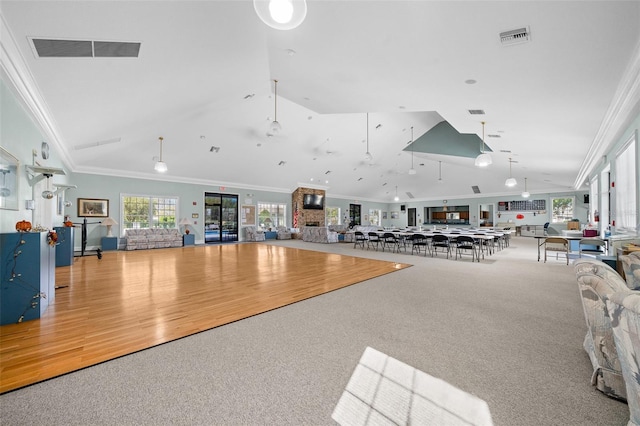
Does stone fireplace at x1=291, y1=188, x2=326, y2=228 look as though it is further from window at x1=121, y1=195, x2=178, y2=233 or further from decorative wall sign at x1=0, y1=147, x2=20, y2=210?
decorative wall sign at x1=0, y1=147, x2=20, y2=210

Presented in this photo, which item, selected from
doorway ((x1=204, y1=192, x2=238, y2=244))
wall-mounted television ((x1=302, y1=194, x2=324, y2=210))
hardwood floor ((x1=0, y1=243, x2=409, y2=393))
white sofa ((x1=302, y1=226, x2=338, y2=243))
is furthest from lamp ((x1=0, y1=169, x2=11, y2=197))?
wall-mounted television ((x1=302, y1=194, x2=324, y2=210))

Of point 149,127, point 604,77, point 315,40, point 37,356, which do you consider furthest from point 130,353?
point 149,127

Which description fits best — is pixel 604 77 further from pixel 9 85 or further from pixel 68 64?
pixel 9 85

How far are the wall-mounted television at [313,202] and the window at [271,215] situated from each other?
1118 millimetres

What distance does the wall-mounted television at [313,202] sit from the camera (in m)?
14.0

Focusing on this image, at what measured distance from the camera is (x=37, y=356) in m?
2.10

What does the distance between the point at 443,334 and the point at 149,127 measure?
7859 mm

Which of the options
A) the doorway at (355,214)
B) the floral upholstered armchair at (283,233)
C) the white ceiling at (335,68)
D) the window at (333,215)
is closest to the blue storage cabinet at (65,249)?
the white ceiling at (335,68)

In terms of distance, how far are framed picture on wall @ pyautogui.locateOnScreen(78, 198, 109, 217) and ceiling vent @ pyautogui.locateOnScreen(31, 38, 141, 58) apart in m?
7.86

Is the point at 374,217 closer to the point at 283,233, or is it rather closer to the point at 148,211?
the point at 283,233

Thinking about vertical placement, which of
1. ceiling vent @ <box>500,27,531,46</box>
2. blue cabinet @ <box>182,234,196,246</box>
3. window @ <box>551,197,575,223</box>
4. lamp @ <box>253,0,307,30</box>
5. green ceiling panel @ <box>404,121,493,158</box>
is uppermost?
green ceiling panel @ <box>404,121,493,158</box>

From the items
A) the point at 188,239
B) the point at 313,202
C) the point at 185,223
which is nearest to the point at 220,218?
the point at 185,223

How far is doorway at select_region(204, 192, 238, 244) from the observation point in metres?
11.6

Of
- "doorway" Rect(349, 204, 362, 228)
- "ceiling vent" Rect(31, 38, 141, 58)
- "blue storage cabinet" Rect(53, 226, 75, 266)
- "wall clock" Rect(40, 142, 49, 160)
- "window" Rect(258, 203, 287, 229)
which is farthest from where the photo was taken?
"doorway" Rect(349, 204, 362, 228)
